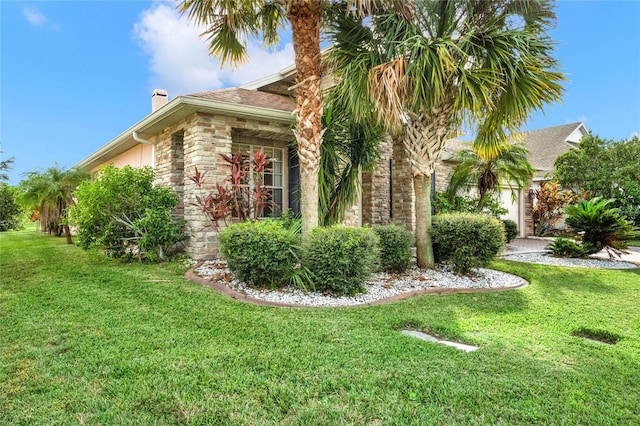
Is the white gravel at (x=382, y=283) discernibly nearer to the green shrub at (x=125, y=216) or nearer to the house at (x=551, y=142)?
the green shrub at (x=125, y=216)

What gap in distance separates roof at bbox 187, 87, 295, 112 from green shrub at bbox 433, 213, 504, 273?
4.86 metres

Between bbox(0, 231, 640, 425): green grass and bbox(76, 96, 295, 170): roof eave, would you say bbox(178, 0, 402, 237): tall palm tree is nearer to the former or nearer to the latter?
bbox(76, 96, 295, 170): roof eave

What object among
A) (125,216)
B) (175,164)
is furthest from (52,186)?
(125,216)

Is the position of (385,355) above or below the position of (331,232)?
below

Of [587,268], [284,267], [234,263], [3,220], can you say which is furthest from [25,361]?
[3,220]

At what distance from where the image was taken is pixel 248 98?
9367mm

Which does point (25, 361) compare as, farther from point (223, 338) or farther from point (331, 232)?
point (331, 232)

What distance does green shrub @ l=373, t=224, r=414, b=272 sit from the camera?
7.09 metres

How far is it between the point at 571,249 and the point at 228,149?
31.4 feet

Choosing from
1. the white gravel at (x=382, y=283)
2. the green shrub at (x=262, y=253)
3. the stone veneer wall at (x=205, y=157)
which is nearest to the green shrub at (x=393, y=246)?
the white gravel at (x=382, y=283)

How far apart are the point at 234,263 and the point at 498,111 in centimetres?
564

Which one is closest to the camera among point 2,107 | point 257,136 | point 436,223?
point 436,223

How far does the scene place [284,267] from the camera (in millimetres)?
5801

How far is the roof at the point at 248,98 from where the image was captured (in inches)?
328
